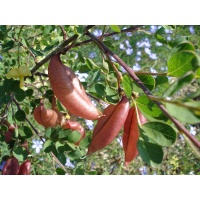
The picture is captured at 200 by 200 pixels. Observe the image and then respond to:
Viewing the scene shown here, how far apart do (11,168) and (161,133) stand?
43 centimetres

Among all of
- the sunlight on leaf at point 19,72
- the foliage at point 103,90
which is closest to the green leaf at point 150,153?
Result: the foliage at point 103,90

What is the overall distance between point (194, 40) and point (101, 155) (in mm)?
980

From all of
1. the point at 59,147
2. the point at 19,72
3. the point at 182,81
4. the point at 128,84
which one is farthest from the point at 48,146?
the point at 182,81

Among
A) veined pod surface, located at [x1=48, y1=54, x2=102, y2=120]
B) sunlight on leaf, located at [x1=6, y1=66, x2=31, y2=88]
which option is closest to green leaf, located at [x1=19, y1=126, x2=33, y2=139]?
sunlight on leaf, located at [x1=6, y1=66, x2=31, y2=88]

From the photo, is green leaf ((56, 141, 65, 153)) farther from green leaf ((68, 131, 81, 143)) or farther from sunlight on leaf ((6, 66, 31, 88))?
sunlight on leaf ((6, 66, 31, 88))

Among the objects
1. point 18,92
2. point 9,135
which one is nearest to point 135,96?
point 18,92

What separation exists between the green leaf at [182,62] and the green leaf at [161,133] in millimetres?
64

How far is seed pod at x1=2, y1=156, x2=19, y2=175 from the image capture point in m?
0.74

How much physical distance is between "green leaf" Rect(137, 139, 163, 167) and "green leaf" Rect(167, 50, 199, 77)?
9 centimetres

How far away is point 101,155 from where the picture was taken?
1.72 metres

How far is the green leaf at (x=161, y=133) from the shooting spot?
424 millimetres

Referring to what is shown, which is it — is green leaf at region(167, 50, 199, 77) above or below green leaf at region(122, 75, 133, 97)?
above

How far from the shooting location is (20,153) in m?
0.71

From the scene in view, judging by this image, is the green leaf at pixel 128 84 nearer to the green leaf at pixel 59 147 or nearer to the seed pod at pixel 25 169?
the green leaf at pixel 59 147
